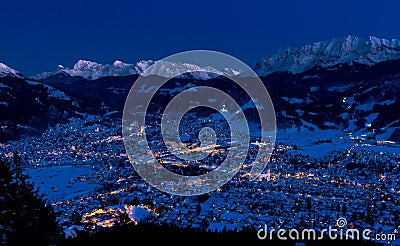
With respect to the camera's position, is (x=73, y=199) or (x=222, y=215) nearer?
(x=222, y=215)

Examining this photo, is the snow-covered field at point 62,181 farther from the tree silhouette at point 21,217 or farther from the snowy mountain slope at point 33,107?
the snowy mountain slope at point 33,107

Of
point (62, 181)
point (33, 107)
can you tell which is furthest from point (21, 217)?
point (33, 107)

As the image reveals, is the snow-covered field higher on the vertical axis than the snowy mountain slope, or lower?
lower

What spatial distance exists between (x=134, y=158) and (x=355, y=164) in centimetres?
3066

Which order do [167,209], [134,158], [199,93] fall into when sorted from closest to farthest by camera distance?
[167,209] < [134,158] < [199,93]

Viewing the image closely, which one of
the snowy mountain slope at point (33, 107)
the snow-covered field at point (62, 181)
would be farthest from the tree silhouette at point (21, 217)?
the snowy mountain slope at point (33, 107)

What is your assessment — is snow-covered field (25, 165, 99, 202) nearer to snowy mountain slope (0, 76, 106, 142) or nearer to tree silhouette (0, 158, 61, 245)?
tree silhouette (0, 158, 61, 245)

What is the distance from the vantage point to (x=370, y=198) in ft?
102

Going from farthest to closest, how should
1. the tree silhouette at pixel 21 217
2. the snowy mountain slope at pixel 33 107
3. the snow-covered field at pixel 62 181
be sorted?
the snowy mountain slope at pixel 33 107
the snow-covered field at pixel 62 181
the tree silhouette at pixel 21 217

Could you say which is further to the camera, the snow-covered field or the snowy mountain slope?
the snowy mountain slope

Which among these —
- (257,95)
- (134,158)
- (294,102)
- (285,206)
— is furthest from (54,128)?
(285,206)

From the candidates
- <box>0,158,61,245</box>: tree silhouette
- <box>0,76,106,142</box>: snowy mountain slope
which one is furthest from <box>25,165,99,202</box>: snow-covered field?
<box>0,76,106,142</box>: snowy mountain slope

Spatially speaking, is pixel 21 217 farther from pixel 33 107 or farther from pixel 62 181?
pixel 33 107

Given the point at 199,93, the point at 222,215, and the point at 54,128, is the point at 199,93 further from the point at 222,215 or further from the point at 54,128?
the point at 222,215
